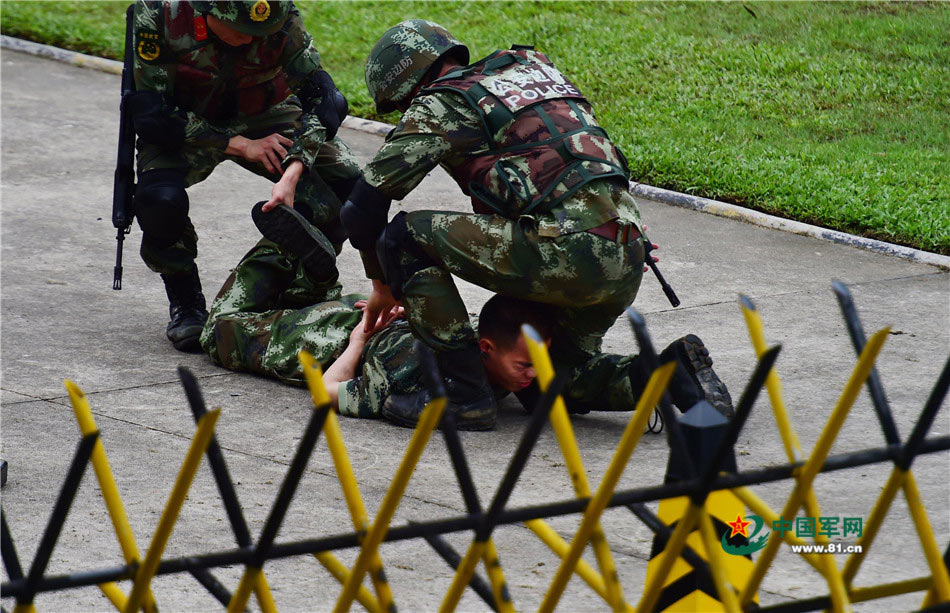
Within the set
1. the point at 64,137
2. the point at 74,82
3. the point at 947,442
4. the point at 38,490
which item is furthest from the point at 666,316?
the point at 74,82

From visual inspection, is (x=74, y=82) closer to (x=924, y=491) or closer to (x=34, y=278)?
(x=34, y=278)

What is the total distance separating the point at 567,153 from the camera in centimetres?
438

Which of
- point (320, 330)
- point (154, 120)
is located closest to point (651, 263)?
point (320, 330)

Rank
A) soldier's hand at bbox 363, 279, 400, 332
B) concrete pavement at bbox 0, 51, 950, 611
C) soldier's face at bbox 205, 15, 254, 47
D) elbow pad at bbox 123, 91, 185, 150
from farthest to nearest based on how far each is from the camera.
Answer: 1. elbow pad at bbox 123, 91, 185, 150
2. soldier's face at bbox 205, 15, 254, 47
3. soldier's hand at bbox 363, 279, 400, 332
4. concrete pavement at bbox 0, 51, 950, 611

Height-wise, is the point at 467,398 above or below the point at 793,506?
below

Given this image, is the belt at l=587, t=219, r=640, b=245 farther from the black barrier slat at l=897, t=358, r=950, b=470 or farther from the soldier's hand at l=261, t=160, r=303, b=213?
the black barrier slat at l=897, t=358, r=950, b=470

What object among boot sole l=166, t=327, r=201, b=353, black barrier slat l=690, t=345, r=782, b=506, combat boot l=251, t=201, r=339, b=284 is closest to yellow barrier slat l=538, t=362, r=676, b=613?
black barrier slat l=690, t=345, r=782, b=506

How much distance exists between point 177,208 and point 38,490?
1786mm

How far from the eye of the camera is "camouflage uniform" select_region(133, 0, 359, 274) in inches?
210

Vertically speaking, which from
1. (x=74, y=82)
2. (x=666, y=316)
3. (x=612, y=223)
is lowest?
(x=74, y=82)

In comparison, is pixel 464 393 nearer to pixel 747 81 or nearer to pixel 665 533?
pixel 665 533

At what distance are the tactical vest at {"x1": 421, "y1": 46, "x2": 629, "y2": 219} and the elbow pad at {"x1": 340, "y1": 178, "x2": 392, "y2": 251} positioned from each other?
0.32m

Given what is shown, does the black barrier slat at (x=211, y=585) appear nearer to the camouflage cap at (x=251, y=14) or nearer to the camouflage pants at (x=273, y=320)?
the camouflage pants at (x=273, y=320)

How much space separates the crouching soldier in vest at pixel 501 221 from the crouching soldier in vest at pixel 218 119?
900mm
